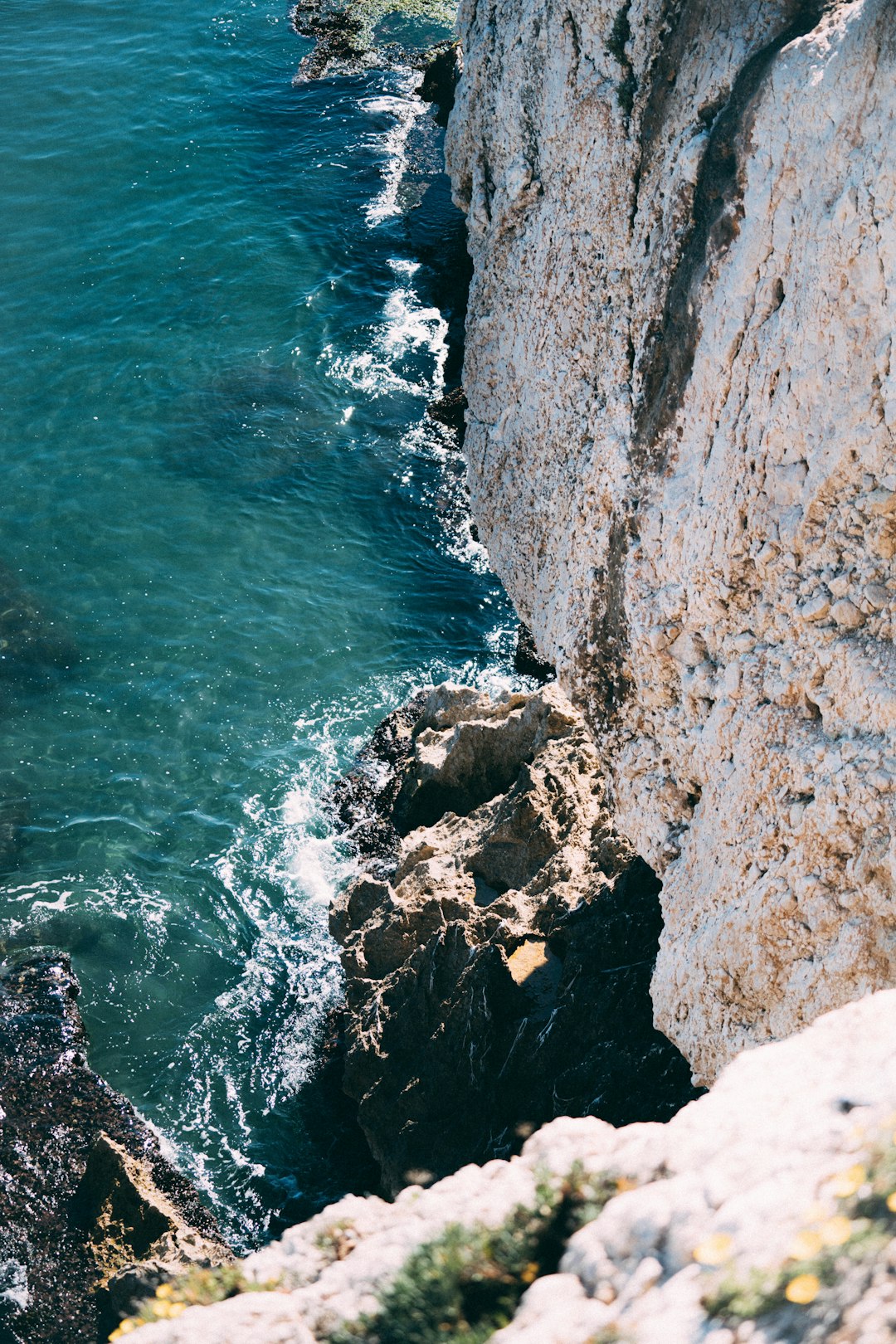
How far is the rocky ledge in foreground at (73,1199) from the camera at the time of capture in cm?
1319

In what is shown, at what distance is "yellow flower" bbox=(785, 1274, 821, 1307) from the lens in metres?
4.44

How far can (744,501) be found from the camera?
31.3 feet

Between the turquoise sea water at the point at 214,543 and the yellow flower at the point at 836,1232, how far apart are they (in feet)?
37.2

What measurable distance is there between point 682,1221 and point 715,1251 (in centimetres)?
35

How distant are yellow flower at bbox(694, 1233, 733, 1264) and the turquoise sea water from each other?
10.9 meters

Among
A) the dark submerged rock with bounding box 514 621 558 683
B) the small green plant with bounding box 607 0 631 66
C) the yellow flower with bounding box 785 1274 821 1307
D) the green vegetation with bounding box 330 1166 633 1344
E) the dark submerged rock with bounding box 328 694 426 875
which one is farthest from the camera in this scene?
the dark submerged rock with bounding box 514 621 558 683

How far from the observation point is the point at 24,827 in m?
18.8

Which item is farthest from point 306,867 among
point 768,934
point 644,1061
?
point 768,934

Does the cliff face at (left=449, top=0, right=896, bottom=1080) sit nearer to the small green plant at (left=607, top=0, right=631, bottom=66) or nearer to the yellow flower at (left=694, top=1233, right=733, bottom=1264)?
the small green plant at (left=607, top=0, right=631, bottom=66)

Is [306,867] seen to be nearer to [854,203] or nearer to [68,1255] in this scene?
[68,1255]

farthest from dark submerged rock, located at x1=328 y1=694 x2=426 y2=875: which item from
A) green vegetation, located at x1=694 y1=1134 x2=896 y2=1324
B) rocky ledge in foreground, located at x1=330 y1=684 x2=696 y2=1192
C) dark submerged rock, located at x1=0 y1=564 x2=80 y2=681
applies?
green vegetation, located at x1=694 y1=1134 x2=896 y2=1324

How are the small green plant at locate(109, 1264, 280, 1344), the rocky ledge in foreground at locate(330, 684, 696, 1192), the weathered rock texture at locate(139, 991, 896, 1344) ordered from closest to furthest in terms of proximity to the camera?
the weathered rock texture at locate(139, 991, 896, 1344) < the small green plant at locate(109, 1264, 280, 1344) < the rocky ledge in foreground at locate(330, 684, 696, 1192)

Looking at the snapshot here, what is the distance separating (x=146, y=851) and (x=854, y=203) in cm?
1420

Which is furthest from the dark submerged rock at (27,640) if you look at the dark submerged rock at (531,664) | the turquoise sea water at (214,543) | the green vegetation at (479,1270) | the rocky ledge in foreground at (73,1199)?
the green vegetation at (479,1270)
